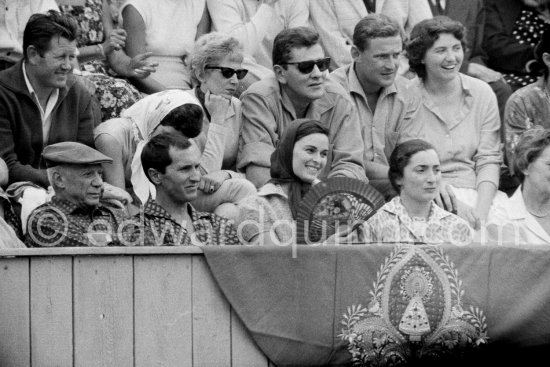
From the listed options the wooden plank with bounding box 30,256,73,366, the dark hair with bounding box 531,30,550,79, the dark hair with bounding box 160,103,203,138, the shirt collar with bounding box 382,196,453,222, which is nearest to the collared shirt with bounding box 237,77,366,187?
the dark hair with bounding box 160,103,203,138

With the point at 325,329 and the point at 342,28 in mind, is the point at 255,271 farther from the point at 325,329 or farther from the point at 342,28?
the point at 342,28

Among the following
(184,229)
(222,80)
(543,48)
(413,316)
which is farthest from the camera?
(543,48)

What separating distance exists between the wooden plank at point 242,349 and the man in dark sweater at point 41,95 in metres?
1.67

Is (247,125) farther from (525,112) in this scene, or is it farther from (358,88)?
(525,112)

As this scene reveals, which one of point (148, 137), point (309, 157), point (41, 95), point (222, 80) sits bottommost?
point (309, 157)

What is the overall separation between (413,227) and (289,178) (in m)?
0.68

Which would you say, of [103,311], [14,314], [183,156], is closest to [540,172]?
[183,156]

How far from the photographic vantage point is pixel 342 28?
354 inches

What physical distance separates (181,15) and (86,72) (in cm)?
73

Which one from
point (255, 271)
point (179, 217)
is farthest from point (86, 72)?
point (255, 271)

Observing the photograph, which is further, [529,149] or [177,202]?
[529,149]

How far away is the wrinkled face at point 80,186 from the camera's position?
6.56 metres

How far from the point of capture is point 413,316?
6.24m

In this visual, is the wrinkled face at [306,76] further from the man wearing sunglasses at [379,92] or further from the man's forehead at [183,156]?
the man's forehead at [183,156]
